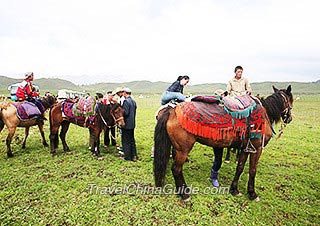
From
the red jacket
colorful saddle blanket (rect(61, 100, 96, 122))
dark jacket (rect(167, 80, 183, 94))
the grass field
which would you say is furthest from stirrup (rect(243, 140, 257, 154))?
the red jacket

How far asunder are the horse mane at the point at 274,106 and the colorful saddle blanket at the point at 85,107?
4.76 metres

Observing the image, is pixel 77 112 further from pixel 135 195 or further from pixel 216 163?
pixel 216 163

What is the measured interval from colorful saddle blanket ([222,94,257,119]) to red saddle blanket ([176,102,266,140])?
77 mm

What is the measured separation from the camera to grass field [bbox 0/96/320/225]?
318cm

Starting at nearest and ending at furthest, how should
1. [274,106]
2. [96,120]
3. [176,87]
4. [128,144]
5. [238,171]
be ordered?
1. [238,171]
2. [274,106]
3. [176,87]
4. [128,144]
5. [96,120]

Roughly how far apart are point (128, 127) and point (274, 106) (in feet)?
12.3

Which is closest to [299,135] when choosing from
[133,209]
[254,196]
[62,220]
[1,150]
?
[254,196]

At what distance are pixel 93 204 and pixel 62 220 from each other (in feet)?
1.82

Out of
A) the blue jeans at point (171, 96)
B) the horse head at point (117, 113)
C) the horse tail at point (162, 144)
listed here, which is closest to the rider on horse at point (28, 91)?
the horse head at point (117, 113)

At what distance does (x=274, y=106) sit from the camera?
4.00 metres

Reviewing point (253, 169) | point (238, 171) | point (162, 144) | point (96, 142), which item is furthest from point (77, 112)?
point (253, 169)

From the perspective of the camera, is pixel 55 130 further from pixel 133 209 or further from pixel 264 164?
pixel 264 164

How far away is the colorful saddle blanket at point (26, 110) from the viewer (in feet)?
18.9

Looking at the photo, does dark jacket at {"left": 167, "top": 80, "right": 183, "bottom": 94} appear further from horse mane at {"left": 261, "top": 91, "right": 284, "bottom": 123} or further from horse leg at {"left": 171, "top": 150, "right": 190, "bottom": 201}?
horse mane at {"left": 261, "top": 91, "right": 284, "bottom": 123}
